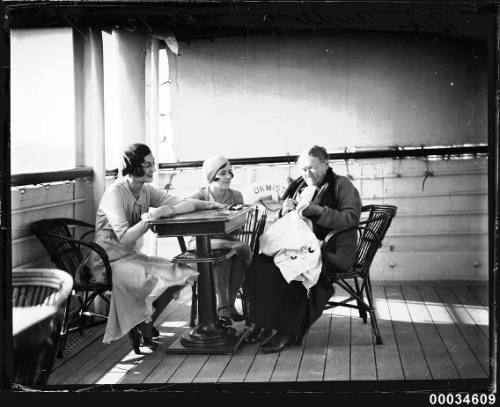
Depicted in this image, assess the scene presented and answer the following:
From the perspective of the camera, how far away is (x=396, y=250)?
5.30 meters

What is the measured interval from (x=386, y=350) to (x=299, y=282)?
705 millimetres

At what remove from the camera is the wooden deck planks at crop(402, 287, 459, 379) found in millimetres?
3706

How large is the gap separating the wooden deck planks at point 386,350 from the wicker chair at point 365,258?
0.09 meters

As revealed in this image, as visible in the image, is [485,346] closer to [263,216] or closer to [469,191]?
[469,191]

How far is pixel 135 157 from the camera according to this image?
167 inches

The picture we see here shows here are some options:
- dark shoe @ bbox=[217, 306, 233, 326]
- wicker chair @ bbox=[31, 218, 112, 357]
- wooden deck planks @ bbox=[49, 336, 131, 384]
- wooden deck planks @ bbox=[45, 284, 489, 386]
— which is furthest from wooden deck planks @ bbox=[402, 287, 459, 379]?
wicker chair @ bbox=[31, 218, 112, 357]

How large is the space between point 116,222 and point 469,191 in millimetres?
2242

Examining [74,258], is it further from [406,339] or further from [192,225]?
[406,339]

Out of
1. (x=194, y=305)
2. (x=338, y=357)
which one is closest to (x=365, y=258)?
(x=338, y=357)

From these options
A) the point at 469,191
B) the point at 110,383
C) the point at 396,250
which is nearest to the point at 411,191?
the point at 396,250

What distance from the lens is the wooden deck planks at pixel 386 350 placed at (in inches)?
148

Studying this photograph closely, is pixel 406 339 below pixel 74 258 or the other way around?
below

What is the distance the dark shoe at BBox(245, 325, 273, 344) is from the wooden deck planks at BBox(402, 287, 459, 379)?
989 mm

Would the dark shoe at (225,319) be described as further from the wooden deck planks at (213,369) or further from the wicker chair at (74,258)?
the wicker chair at (74,258)
